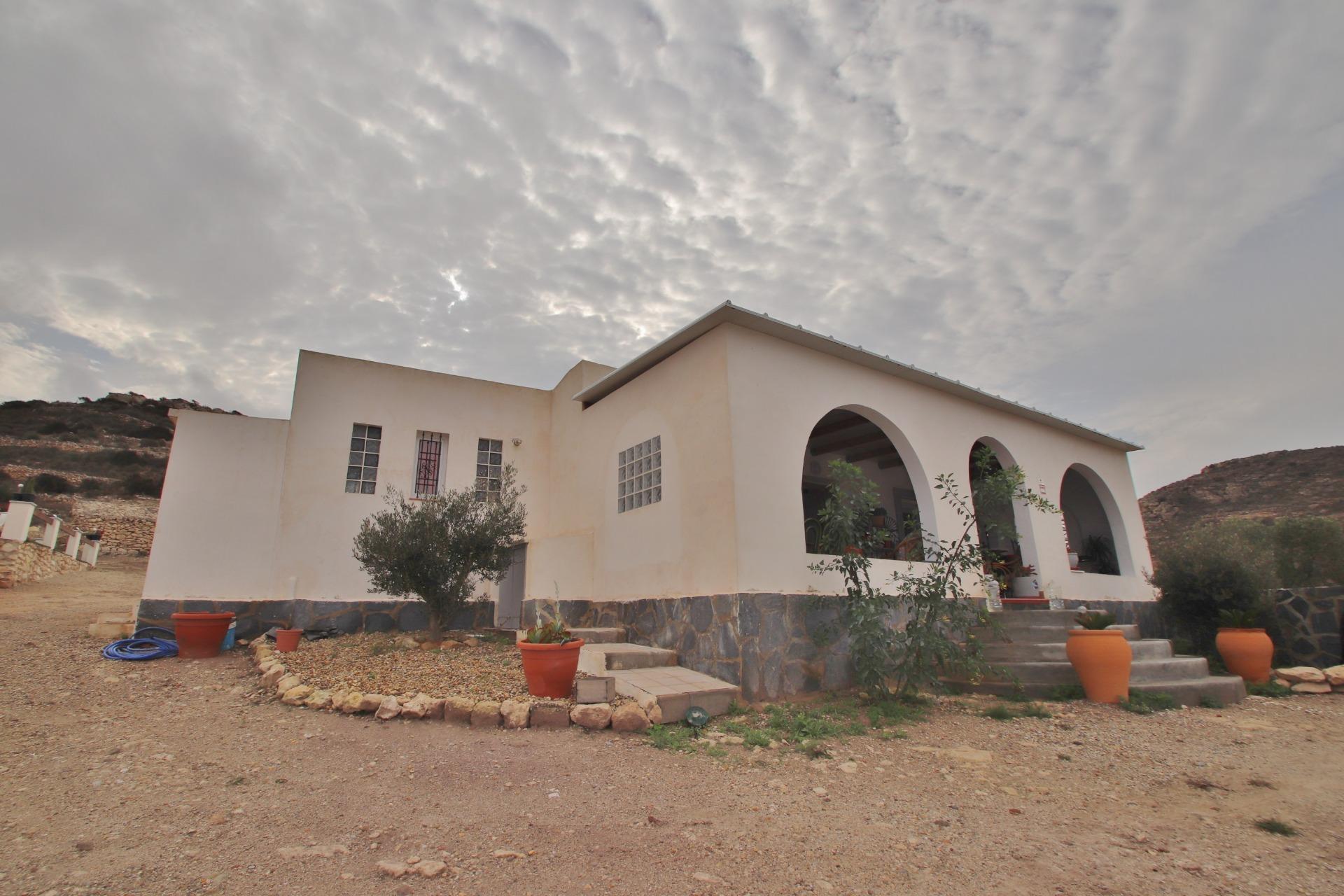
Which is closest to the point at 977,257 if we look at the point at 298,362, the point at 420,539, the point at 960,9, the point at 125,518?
the point at 960,9

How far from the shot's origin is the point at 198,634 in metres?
7.43

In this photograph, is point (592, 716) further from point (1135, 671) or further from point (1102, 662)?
point (1135, 671)

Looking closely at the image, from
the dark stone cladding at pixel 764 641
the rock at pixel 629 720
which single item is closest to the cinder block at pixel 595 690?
the rock at pixel 629 720

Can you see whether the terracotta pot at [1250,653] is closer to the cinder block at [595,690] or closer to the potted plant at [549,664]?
the cinder block at [595,690]

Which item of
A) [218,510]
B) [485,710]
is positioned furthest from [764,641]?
[218,510]

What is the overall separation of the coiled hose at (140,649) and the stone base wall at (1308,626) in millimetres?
13893

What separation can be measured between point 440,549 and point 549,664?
309cm

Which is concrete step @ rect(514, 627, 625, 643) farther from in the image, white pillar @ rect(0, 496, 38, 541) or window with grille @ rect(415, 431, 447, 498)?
white pillar @ rect(0, 496, 38, 541)

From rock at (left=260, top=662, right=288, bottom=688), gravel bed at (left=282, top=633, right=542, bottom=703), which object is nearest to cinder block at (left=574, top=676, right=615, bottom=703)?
gravel bed at (left=282, top=633, right=542, bottom=703)

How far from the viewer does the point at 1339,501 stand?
63.5 feet

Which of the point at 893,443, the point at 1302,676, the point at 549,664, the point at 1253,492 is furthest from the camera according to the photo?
the point at 1253,492

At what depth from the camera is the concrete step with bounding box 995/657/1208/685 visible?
6254 mm

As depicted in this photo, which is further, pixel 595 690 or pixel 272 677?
pixel 272 677

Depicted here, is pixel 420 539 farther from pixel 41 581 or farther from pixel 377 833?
pixel 41 581
